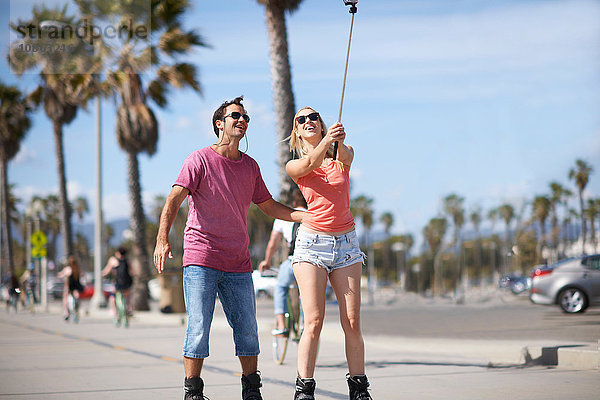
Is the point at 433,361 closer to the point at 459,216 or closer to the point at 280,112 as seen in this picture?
the point at 280,112

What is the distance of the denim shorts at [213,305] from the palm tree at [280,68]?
935 centimetres

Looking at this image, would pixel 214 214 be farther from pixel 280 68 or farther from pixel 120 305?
pixel 120 305

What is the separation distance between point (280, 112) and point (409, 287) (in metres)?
113

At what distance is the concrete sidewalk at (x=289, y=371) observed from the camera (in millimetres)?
6738

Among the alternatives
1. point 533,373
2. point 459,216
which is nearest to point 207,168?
point 533,373

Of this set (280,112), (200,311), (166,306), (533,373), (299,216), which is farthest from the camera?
(166,306)

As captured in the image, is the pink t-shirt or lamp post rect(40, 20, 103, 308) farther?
lamp post rect(40, 20, 103, 308)

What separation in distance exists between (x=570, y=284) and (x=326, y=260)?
15.8m

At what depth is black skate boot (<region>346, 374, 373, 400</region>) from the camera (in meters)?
5.40

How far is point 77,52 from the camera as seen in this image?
28234mm

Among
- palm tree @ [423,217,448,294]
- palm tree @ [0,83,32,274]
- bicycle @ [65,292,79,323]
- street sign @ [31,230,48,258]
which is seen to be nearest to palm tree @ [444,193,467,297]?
palm tree @ [423,217,448,294]

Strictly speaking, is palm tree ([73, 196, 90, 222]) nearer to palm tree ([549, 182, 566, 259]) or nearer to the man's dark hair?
palm tree ([549, 182, 566, 259])

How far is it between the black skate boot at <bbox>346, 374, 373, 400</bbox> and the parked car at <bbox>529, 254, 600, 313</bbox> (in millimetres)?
15617

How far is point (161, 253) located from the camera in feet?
17.3
